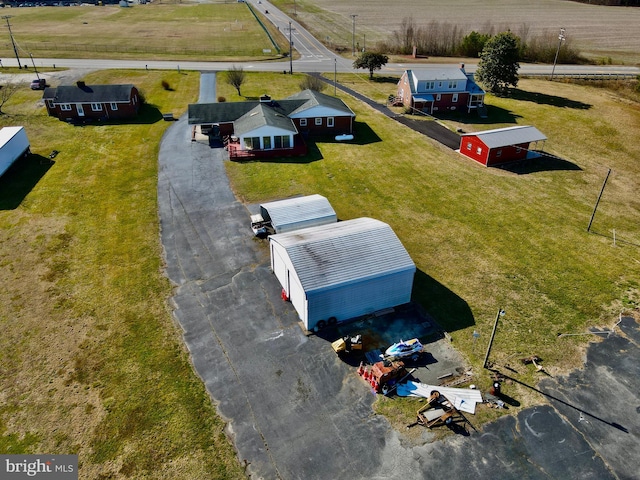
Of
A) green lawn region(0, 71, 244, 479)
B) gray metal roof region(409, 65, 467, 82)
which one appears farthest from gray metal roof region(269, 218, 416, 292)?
gray metal roof region(409, 65, 467, 82)

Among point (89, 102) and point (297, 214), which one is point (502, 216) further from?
point (89, 102)

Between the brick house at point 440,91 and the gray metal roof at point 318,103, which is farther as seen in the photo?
the brick house at point 440,91

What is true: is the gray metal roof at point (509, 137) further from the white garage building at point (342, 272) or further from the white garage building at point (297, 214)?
Result: the white garage building at point (342, 272)

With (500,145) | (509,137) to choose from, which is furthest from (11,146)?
(509,137)

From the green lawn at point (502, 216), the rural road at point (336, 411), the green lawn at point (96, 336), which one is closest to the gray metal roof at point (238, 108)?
the green lawn at point (502, 216)

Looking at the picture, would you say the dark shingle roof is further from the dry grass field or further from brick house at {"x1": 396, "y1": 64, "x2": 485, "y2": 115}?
the dry grass field

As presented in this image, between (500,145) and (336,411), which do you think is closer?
(336,411)

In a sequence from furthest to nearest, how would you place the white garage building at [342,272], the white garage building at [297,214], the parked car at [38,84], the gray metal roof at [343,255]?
1. the parked car at [38,84]
2. the white garage building at [297,214]
3. the gray metal roof at [343,255]
4. the white garage building at [342,272]
